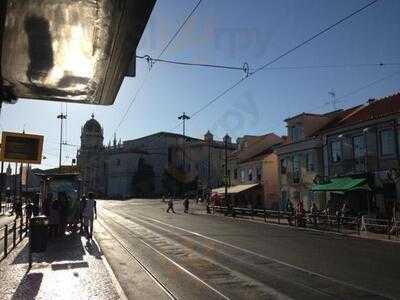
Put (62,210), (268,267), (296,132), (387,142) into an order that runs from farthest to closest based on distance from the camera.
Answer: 1. (296,132)
2. (387,142)
3. (62,210)
4. (268,267)

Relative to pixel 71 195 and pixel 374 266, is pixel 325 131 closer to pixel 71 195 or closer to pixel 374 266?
pixel 71 195

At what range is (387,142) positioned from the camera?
32750mm

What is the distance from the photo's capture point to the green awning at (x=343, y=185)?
33.0 metres

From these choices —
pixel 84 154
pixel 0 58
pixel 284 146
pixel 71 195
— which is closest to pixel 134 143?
pixel 84 154

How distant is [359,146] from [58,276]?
2745 cm

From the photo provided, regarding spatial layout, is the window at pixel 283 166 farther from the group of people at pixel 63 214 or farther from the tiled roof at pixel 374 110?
the group of people at pixel 63 214

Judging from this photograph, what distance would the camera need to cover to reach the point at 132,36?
4109 millimetres

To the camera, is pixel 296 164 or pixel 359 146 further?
pixel 296 164

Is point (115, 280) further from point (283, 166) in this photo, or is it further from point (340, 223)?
point (283, 166)

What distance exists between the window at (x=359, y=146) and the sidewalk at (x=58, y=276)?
2261 centimetres

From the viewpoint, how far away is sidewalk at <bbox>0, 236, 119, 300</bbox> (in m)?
9.98

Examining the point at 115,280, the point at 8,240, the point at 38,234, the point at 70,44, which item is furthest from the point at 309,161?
the point at 70,44

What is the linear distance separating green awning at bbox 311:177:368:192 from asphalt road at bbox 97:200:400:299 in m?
11.1

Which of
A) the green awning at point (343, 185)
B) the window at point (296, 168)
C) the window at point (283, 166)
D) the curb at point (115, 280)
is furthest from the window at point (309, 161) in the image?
the curb at point (115, 280)
